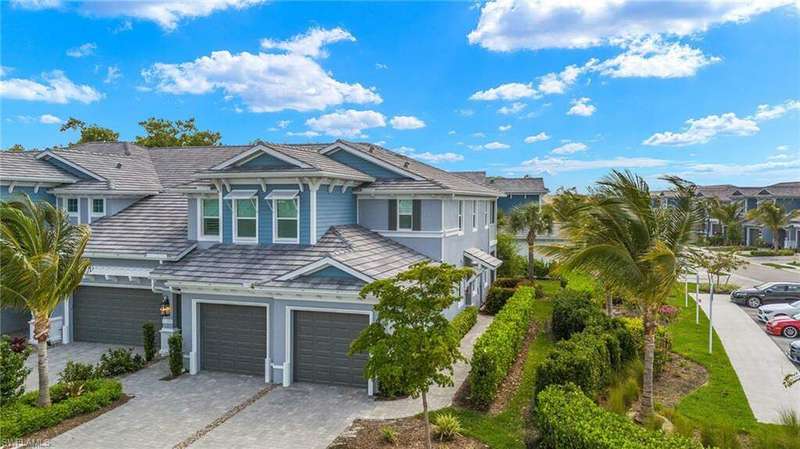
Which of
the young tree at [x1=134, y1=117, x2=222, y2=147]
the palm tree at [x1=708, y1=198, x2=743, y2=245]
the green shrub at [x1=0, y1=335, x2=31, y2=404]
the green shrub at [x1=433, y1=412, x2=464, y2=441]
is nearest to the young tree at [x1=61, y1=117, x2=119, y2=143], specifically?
the young tree at [x1=134, y1=117, x2=222, y2=147]

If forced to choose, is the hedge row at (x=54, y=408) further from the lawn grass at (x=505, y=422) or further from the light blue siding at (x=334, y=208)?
the lawn grass at (x=505, y=422)

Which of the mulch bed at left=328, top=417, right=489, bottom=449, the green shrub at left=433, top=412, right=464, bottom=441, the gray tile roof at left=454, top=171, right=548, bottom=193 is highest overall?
the gray tile roof at left=454, top=171, right=548, bottom=193

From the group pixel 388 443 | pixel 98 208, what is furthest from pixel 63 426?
pixel 98 208

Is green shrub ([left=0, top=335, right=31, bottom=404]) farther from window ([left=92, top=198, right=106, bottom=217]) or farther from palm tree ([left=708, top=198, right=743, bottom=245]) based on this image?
palm tree ([left=708, top=198, right=743, bottom=245])

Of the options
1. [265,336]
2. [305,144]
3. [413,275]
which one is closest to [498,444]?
[413,275]

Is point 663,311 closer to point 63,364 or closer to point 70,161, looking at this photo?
point 63,364

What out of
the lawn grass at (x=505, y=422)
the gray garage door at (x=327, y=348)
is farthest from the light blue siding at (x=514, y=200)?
the gray garage door at (x=327, y=348)
